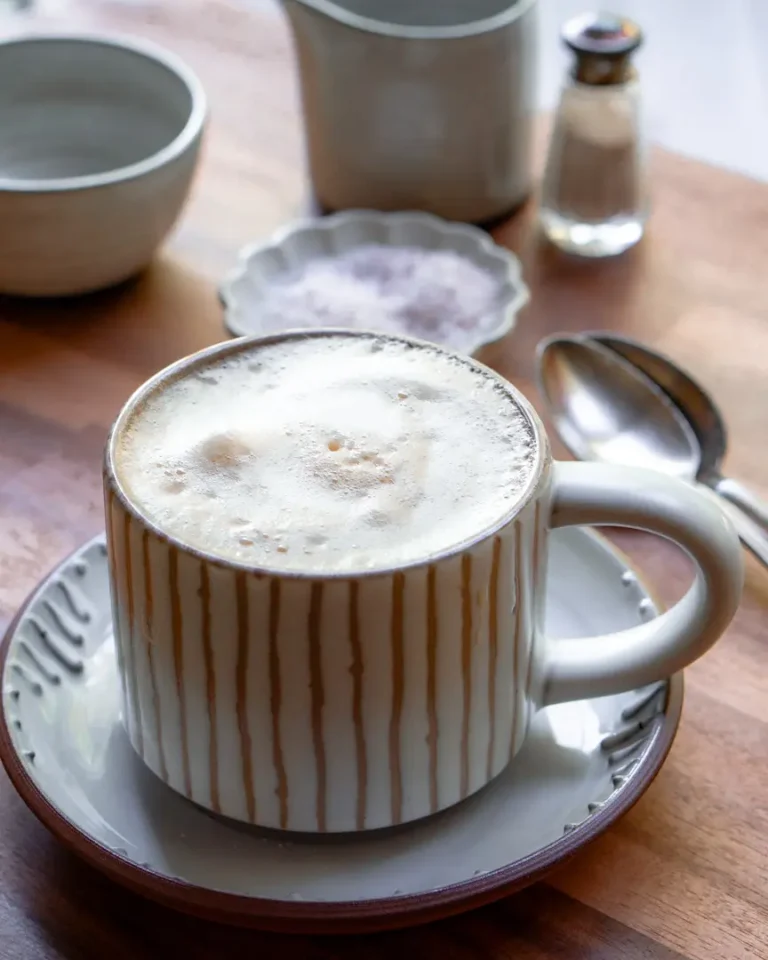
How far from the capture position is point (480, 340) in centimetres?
63

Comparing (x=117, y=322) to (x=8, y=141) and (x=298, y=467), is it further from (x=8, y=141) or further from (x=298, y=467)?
(x=298, y=467)

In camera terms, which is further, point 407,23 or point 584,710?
point 407,23

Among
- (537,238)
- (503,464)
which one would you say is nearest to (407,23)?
(537,238)

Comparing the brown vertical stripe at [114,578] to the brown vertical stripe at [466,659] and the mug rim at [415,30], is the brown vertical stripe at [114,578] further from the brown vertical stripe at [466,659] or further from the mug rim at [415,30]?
the mug rim at [415,30]

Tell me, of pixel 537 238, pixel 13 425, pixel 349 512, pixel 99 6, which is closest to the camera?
pixel 349 512

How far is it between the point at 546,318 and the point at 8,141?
13.6 inches

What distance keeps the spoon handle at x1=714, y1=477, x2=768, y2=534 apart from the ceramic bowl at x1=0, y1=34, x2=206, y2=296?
0.33 m

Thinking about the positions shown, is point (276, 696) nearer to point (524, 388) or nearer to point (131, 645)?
point (131, 645)

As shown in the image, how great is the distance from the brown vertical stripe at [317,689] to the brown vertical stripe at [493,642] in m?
0.05

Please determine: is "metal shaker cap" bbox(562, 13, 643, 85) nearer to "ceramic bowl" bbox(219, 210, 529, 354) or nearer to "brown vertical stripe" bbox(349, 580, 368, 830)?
"ceramic bowl" bbox(219, 210, 529, 354)

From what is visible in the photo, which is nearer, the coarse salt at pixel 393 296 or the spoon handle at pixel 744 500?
the spoon handle at pixel 744 500

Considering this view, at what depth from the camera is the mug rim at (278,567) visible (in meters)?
0.35

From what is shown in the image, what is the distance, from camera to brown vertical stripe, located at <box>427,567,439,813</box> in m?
0.36

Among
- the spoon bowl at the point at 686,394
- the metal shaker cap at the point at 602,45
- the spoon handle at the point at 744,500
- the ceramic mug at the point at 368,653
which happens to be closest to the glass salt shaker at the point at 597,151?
the metal shaker cap at the point at 602,45
